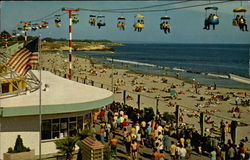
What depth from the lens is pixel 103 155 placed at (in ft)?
46.5

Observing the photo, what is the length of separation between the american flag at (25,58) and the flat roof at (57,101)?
171 cm

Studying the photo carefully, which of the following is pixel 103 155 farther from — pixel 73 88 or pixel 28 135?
pixel 73 88

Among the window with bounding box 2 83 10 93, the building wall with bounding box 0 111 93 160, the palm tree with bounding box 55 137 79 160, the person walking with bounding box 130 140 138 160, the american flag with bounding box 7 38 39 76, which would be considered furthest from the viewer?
the window with bounding box 2 83 10 93

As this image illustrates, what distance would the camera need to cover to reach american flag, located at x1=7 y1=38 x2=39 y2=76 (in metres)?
14.6

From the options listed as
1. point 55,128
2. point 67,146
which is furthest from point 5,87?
point 67,146

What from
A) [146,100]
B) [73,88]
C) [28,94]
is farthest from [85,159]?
[146,100]

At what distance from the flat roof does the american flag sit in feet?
5.62

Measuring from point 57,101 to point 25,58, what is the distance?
2789 mm

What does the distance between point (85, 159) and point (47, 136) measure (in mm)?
3059

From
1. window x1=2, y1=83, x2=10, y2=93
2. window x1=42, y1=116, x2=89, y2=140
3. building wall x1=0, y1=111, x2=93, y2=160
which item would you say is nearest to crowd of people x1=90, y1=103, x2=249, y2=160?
window x1=42, y1=116, x2=89, y2=140

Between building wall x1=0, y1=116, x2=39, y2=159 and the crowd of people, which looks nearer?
building wall x1=0, y1=116, x2=39, y2=159

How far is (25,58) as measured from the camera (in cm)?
1465

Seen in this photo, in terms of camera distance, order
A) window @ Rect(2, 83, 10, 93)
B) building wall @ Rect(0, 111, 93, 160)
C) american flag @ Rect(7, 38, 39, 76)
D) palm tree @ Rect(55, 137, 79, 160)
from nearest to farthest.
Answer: palm tree @ Rect(55, 137, 79, 160) < american flag @ Rect(7, 38, 39, 76) < building wall @ Rect(0, 111, 93, 160) < window @ Rect(2, 83, 10, 93)

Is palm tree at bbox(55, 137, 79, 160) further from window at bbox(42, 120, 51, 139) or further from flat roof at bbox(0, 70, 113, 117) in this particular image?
window at bbox(42, 120, 51, 139)
